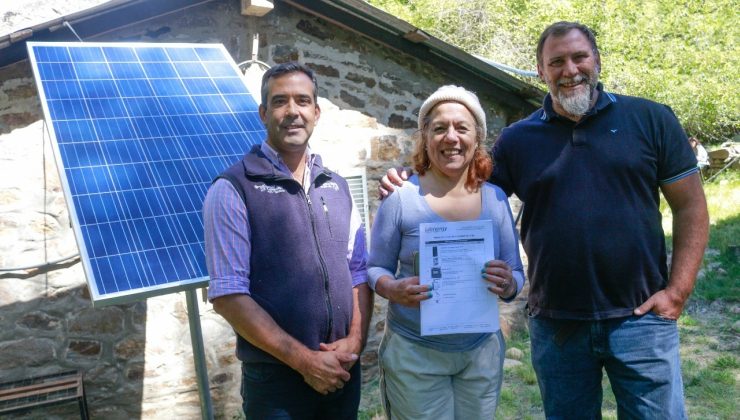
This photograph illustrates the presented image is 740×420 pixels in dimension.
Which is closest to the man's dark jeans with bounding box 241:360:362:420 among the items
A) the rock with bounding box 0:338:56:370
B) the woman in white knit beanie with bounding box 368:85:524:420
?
the woman in white knit beanie with bounding box 368:85:524:420

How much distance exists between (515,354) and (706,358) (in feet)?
5.66

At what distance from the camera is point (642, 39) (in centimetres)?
2031

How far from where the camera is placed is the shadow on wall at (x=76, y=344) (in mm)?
4320

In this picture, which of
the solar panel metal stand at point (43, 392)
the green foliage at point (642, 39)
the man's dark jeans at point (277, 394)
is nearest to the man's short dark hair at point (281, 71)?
the man's dark jeans at point (277, 394)

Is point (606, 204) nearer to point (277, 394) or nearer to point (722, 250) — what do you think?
point (277, 394)

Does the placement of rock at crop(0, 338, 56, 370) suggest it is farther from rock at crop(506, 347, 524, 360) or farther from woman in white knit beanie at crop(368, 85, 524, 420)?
rock at crop(506, 347, 524, 360)

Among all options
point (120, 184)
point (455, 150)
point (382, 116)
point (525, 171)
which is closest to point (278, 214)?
point (455, 150)

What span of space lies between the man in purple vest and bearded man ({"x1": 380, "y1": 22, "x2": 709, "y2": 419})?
39 cm

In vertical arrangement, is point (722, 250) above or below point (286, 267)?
below

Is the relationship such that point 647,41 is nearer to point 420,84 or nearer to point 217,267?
point 420,84

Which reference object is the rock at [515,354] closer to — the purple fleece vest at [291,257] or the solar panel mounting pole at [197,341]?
the solar panel mounting pole at [197,341]

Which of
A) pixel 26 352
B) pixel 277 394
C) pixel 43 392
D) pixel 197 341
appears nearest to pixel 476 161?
pixel 277 394

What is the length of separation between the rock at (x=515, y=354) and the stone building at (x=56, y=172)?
140 centimetres

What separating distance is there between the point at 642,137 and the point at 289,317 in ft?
5.25
